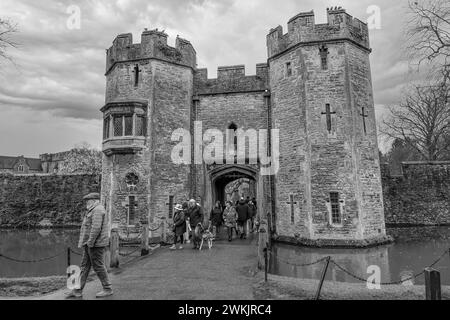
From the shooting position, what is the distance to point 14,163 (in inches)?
2724

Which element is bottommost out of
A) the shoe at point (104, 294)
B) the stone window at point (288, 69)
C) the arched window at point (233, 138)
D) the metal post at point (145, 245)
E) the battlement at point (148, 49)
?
the shoe at point (104, 294)

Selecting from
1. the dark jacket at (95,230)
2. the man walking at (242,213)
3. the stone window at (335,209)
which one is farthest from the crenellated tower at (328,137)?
the dark jacket at (95,230)

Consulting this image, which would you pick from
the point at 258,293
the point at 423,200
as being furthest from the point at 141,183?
the point at 423,200

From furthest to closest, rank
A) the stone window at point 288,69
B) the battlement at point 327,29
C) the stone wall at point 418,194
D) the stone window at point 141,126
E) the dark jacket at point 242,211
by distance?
1. the stone wall at point 418,194
2. the stone window at point 288,69
3. the stone window at point 141,126
4. the battlement at point 327,29
5. the dark jacket at point 242,211

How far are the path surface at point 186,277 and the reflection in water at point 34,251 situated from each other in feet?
12.0

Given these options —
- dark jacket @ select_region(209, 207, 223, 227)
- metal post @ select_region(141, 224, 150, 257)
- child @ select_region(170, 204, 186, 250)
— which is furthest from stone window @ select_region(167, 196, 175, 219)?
metal post @ select_region(141, 224, 150, 257)

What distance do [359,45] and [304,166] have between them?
6880 mm

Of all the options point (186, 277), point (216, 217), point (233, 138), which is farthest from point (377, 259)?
point (233, 138)

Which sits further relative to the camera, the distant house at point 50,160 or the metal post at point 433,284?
the distant house at point 50,160

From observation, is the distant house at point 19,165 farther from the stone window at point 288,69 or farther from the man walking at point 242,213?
the stone window at point 288,69

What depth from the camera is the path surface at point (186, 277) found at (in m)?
6.54

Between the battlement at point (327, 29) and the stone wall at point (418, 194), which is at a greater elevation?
the battlement at point (327, 29)

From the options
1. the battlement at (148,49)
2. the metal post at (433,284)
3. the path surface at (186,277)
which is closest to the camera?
the metal post at (433,284)

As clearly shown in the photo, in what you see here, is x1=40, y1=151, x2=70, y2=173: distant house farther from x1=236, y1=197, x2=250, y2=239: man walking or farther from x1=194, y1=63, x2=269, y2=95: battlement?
x1=236, y1=197, x2=250, y2=239: man walking
